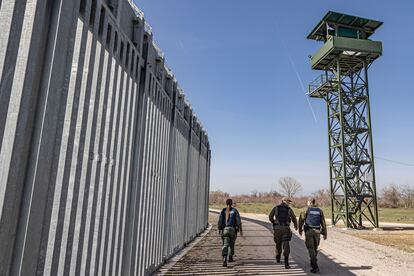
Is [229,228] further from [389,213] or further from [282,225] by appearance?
[389,213]

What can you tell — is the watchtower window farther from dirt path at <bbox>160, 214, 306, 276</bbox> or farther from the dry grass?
dirt path at <bbox>160, 214, 306, 276</bbox>

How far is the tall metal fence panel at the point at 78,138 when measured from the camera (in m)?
2.35

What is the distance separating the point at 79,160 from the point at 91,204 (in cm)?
65

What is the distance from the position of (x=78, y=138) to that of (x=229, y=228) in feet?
18.3

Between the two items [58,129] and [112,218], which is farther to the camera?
[112,218]

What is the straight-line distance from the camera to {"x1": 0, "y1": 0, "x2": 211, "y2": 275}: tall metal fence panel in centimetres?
235

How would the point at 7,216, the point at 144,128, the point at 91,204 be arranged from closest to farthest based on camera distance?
the point at 7,216 < the point at 91,204 < the point at 144,128

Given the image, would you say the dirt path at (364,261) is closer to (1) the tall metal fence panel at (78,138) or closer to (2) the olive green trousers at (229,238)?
(2) the olive green trousers at (229,238)

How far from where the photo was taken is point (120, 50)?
4.45 meters

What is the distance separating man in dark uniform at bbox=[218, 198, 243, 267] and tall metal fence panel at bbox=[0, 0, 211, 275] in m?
1.92

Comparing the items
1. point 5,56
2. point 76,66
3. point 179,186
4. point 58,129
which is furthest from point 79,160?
point 179,186

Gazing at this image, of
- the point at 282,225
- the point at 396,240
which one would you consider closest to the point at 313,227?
the point at 282,225

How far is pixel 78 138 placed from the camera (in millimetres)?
3295

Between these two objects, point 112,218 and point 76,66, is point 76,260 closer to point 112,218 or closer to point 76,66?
point 112,218
